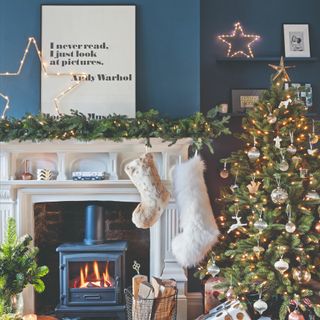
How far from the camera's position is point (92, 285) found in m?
3.26

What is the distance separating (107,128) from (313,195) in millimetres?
1419

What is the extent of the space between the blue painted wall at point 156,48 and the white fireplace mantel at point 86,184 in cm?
37

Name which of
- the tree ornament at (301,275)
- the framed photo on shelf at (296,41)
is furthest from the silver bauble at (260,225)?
the framed photo on shelf at (296,41)

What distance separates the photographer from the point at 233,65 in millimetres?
3730

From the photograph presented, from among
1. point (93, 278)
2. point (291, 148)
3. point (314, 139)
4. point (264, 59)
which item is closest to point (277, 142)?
point (291, 148)

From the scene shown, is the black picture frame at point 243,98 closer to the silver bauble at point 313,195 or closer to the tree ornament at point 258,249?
the silver bauble at point 313,195

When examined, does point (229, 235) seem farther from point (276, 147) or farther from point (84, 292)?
point (84, 292)

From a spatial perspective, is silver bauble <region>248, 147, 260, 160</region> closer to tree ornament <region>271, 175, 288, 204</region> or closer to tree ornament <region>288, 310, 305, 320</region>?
tree ornament <region>271, 175, 288, 204</region>

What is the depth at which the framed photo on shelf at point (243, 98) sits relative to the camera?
144 inches

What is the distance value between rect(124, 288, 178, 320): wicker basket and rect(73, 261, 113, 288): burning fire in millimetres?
306

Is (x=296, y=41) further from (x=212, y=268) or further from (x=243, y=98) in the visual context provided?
(x=212, y=268)

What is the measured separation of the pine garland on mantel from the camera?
2.96 m

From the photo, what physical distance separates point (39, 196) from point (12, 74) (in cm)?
91

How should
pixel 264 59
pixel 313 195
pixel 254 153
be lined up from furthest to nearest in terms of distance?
1. pixel 264 59
2. pixel 254 153
3. pixel 313 195
